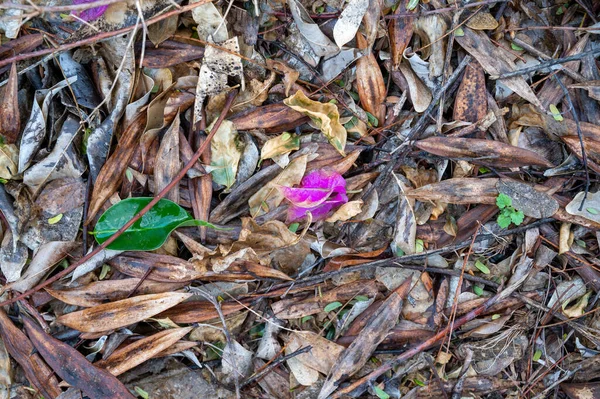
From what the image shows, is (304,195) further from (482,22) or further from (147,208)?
(482,22)

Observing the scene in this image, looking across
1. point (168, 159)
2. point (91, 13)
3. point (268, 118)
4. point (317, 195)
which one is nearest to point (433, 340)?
point (317, 195)

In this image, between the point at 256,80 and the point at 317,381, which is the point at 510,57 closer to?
the point at 256,80

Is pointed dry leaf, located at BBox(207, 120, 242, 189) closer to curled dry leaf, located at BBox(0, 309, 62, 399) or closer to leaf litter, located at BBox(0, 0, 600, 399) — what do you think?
leaf litter, located at BBox(0, 0, 600, 399)

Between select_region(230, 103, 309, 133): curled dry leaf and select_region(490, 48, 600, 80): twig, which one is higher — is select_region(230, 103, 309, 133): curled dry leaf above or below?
above

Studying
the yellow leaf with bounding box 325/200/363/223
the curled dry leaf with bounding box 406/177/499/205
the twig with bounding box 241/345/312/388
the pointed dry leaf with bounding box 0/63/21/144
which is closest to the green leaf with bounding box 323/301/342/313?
the twig with bounding box 241/345/312/388

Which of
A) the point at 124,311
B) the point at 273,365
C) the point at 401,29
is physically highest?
the point at 401,29
